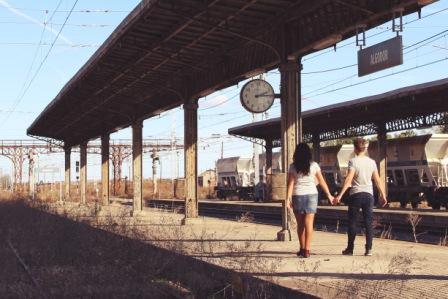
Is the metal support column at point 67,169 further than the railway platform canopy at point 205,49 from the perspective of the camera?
Yes

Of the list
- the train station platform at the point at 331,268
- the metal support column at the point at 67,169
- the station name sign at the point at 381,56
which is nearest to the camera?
the train station platform at the point at 331,268

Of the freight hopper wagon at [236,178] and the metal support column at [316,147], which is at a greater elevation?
the metal support column at [316,147]

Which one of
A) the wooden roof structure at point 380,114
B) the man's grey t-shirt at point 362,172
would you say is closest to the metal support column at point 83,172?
the wooden roof structure at point 380,114

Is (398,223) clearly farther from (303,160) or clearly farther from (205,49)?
(303,160)

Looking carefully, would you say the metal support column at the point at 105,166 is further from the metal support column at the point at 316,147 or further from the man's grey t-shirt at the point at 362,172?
the man's grey t-shirt at the point at 362,172

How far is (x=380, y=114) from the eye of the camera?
33969 millimetres

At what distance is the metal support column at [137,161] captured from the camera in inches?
1088

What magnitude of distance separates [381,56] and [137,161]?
729 inches

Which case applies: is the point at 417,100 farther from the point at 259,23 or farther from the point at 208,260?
the point at 208,260

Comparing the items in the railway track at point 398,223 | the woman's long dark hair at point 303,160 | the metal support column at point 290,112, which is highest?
the metal support column at point 290,112

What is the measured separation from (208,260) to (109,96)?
17590 millimetres

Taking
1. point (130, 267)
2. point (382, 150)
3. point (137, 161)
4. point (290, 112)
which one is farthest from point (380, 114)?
point (130, 267)

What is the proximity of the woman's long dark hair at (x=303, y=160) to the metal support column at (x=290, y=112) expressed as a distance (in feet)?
12.0

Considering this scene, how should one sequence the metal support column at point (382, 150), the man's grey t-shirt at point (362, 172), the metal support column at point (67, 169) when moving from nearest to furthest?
the man's grey t-shirt at point (362, 172) → the metal support column at point (382, 150) → the metal support column at point (67, 169)
